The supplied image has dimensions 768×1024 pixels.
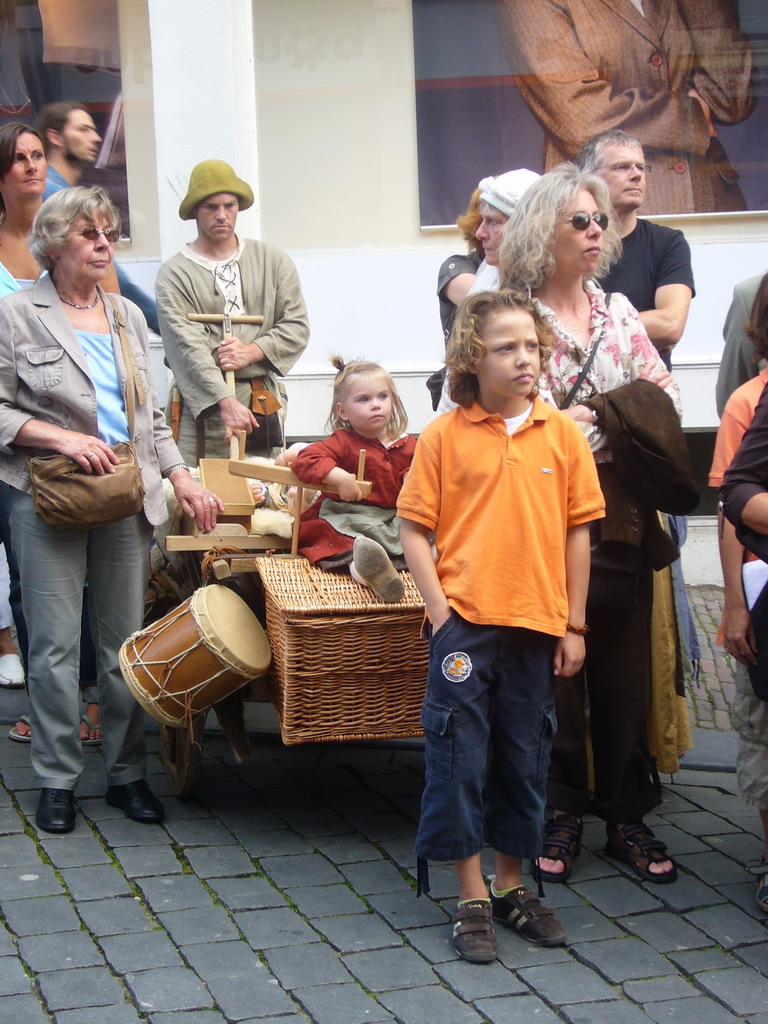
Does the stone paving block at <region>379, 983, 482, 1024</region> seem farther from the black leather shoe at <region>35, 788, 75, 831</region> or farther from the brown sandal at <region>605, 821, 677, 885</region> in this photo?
the black leather shoe at <region>35, 788, 75, 831</region>

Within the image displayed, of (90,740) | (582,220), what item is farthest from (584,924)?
(90,740)

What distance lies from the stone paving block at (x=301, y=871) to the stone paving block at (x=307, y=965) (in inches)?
15.7

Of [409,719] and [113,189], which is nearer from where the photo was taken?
[409,719]

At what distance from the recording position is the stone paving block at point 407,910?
3477 mm

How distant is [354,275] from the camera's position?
800 centimetres

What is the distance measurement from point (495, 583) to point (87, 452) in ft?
4.68

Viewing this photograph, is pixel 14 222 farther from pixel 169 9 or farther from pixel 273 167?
pixel 273 167

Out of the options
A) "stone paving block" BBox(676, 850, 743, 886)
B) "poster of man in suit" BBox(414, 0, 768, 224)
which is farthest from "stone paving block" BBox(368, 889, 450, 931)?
"poster of man in suit" BBox(414, 0, 768, 224)

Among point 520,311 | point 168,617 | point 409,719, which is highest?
point 520,311

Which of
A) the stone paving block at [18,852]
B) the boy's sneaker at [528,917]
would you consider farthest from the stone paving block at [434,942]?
the stone paving block at [18,852]

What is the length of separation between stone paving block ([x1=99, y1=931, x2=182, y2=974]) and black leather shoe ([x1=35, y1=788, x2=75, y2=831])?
77 centimetres

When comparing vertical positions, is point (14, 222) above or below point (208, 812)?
above

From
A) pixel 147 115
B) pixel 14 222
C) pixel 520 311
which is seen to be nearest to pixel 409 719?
pixel 520 311

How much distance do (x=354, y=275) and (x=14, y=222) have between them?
3.14m
